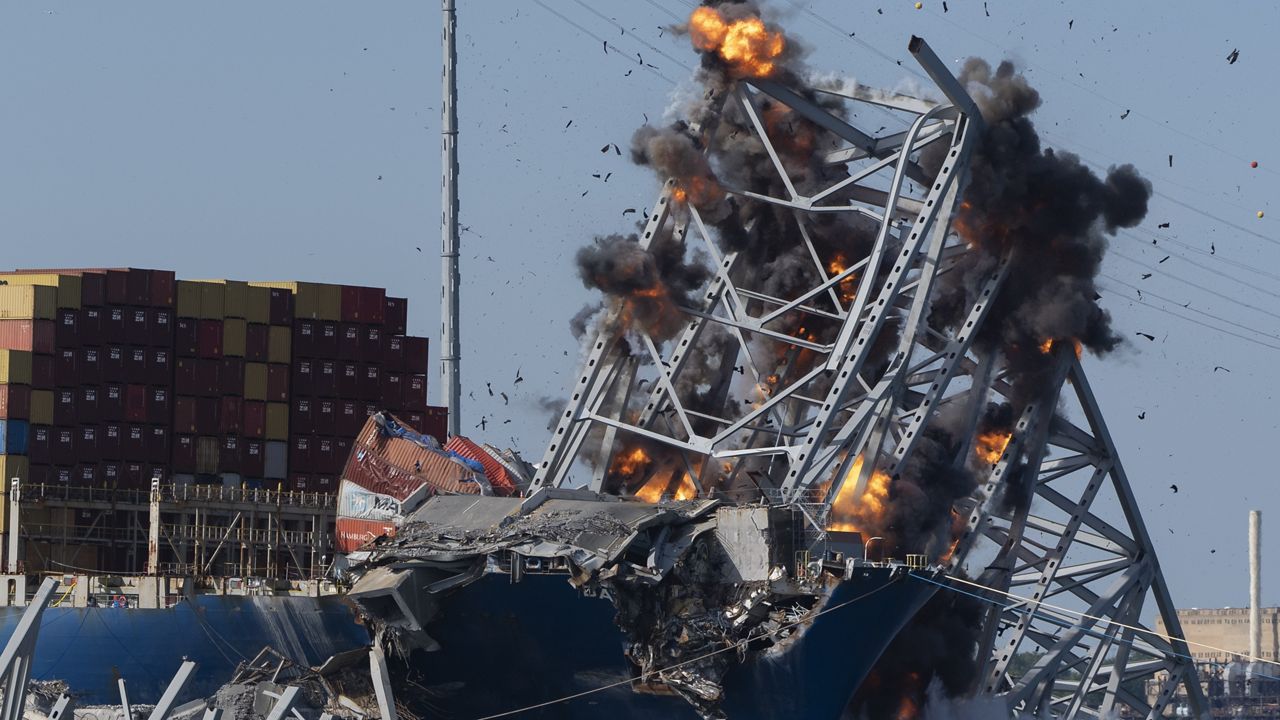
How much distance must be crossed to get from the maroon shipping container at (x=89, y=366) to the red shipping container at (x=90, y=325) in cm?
33

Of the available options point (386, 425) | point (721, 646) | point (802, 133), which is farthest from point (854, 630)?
point (386, 425)

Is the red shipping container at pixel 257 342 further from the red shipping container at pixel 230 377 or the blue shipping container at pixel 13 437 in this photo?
the blue shipping container at pixel 13 437

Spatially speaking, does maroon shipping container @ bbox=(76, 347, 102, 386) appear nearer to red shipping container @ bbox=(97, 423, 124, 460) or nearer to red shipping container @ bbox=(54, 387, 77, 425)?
red shipping container @ bbox=(54, 387, 77, 425)

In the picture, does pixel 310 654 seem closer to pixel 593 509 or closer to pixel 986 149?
pixel 593 509

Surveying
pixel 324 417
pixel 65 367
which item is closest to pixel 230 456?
pixel 324 417

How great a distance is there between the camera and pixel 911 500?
6544 centimetres

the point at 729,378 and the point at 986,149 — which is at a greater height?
the point at 986,149

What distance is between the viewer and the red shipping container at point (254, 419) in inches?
3642

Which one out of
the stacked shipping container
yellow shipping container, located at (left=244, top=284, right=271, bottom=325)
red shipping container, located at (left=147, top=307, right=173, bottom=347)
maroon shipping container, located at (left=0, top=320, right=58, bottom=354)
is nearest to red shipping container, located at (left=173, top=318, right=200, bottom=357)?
the stacked shipping container

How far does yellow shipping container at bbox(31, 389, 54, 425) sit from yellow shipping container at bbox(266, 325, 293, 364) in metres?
8.91

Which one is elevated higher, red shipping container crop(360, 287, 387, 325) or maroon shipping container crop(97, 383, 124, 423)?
red shipping container crop(360, 287, 387, 325)

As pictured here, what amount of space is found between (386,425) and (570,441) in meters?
11.2

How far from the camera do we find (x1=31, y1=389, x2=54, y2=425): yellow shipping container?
288 ft

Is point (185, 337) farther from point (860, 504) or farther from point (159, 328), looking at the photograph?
point (860, 504)
